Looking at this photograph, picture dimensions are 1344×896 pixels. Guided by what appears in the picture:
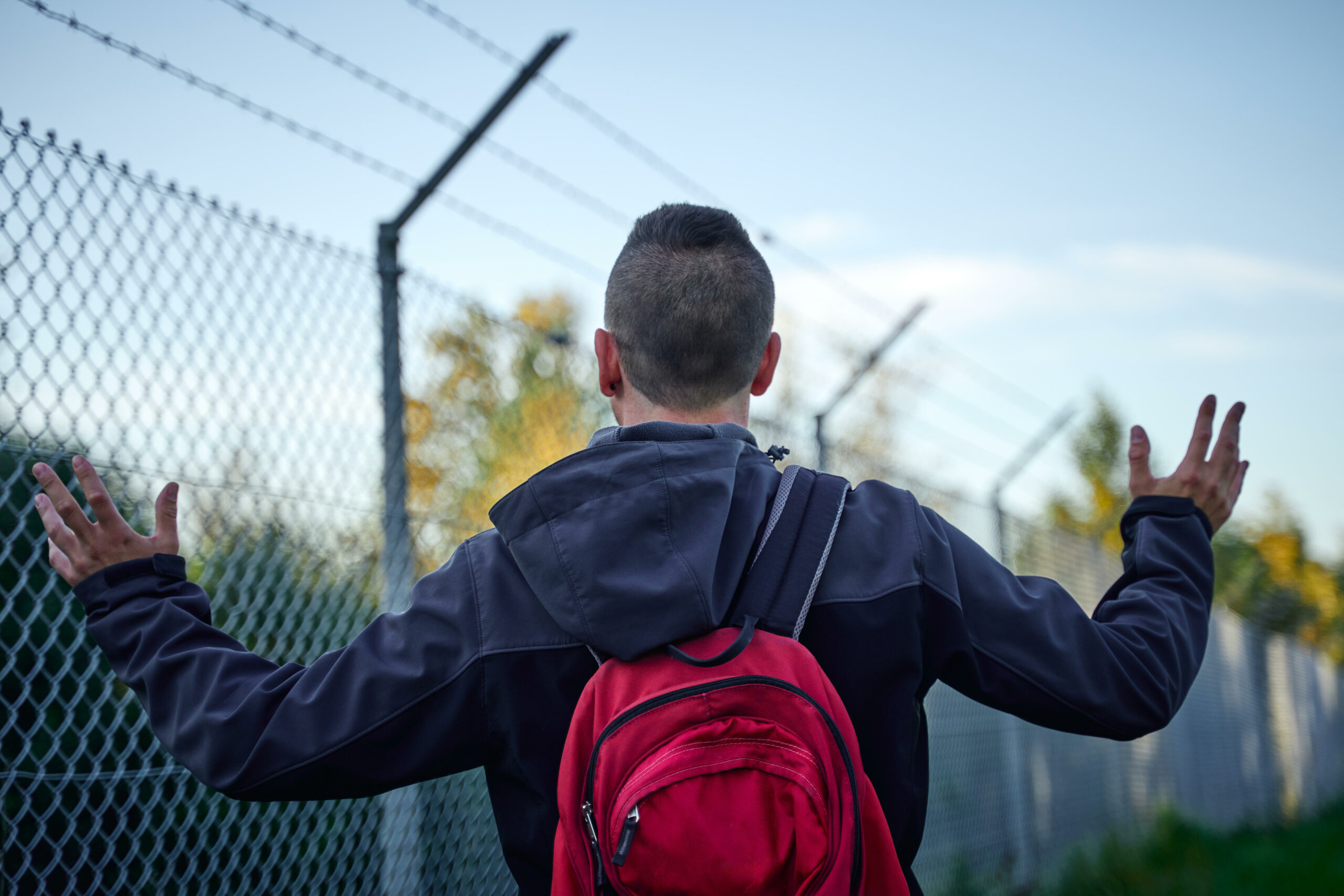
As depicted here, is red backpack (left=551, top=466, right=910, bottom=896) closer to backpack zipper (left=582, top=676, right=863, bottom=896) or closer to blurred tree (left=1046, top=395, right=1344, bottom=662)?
backpack zipper (left=582, top=676, right=863, bottom=896)

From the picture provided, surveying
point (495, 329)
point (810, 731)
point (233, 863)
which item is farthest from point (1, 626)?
point (810, 731)

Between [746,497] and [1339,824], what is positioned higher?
[746,497]

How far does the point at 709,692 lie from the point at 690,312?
0.57 metres

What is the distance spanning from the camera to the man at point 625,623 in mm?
1268

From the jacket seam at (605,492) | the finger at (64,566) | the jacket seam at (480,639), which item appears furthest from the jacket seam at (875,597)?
the finger at (64,566)

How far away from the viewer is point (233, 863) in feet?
7.66

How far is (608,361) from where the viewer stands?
1.53 m

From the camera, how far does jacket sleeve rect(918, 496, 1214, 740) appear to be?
136 centimetres

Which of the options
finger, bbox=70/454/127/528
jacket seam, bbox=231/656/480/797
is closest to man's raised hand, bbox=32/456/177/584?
finger, bbox=70/454/127/528

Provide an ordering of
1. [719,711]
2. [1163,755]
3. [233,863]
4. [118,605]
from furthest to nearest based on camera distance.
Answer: [1163,755] → [233,863] → [118,605] → [719,711]

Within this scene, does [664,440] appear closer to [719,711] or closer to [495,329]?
[719,711]

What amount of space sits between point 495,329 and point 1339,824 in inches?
400

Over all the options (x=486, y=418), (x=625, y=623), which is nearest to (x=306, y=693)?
(x=625, y=623)

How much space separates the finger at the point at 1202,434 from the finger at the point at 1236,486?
3.1 inches
